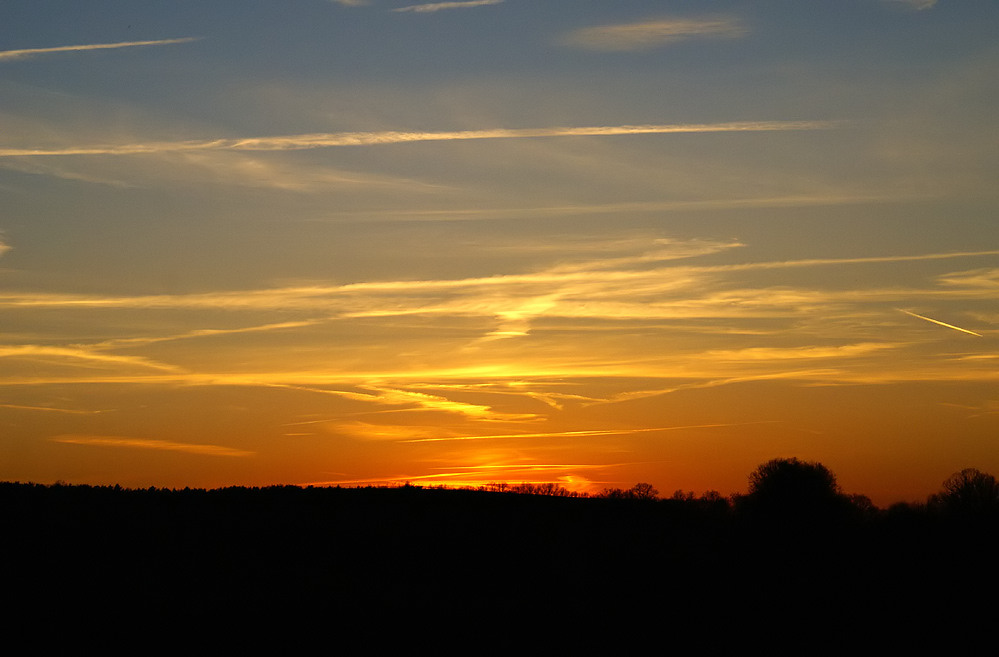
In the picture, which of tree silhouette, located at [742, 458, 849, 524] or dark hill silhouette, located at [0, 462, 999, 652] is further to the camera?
tree silhouette, located at [742, 458, 849, 524]

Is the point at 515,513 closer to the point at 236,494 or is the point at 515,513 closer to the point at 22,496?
the point at 236,494

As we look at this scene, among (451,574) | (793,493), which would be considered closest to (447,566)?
(451,574)

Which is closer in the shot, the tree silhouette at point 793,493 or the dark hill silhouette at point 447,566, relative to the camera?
the dark hill silhouette at point 447,566

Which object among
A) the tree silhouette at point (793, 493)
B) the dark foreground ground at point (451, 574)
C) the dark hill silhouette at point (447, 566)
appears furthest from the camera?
the tree silhouette at point (793, 493)

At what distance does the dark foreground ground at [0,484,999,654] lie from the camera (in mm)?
32219

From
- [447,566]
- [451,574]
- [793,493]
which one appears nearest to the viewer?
[451,574]

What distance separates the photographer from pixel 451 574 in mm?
39906

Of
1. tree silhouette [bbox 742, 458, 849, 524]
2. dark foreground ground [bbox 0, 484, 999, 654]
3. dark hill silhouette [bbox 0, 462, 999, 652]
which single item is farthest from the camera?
tree silhouette [bbox 742, 458, 849, 524]

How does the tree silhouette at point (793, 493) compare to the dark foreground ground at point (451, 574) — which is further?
the tree silhouette at point (793, 493)

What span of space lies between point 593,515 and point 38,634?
36.6m

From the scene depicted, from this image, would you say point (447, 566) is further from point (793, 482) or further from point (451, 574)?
point (793, 482)

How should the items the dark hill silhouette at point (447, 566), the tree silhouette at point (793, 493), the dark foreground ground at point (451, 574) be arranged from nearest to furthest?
1. the dark foreground ground at point (451, 574)
2. the dark hill silhouette at point (447, 566)
3. the tree silhouette at point (793, 493)

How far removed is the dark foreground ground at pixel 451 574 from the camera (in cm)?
3222

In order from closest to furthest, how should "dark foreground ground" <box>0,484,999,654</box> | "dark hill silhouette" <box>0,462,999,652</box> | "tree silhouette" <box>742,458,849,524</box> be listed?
"dark foreground ground" <box>0,484,999,654</box>, "dark hill silhouette" <box>0,462,999,652</box>, "tree silhouette" <box>742,458,849,524</box>
